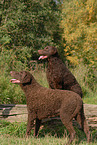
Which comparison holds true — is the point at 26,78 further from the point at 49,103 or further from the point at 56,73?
the point at 56,73

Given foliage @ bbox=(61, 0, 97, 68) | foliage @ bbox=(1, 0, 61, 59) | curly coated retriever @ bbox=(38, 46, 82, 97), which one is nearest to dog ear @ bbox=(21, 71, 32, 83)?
curly coated retriever @ bbox=(38, 46, 82, 97)

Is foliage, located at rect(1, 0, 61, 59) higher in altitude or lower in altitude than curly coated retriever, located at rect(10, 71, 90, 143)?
higher

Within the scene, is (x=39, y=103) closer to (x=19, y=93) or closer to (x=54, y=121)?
(x=54, y=121)

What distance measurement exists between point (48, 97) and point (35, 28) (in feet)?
32.8

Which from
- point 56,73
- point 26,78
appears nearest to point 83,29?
point 56,73

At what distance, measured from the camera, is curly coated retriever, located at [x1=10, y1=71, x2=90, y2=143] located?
314cm

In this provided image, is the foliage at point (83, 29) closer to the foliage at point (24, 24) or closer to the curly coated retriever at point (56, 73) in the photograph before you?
the foliage at point (24, 24)

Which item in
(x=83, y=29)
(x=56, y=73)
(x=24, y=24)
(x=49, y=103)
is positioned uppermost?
(x=24, y=24)

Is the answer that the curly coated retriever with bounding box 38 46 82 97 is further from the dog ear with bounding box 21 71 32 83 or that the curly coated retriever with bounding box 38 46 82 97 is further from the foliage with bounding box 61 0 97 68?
the foliage with bounding box 61 0 97 68

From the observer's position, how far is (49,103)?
3.24m

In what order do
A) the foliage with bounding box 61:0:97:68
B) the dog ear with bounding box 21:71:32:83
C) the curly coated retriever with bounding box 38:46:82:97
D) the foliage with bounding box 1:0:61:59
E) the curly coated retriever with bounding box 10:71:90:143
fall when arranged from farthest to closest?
the foliage with bounding box 61:0:97:68, the foliage with bounding box 1:0:61:59, the curly coated retriever with bounding box 38:46:82:97, the dog ear with bounding box 21:71:32:83, the curly coated retriever with bounding box 10:71:90:143

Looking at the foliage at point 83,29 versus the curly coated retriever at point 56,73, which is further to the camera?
the foliage at point 83,29

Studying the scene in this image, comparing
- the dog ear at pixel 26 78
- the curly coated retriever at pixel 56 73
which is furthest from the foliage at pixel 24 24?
the dog ear at pixel 26 78

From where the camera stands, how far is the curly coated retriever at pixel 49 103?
3.14 meters
